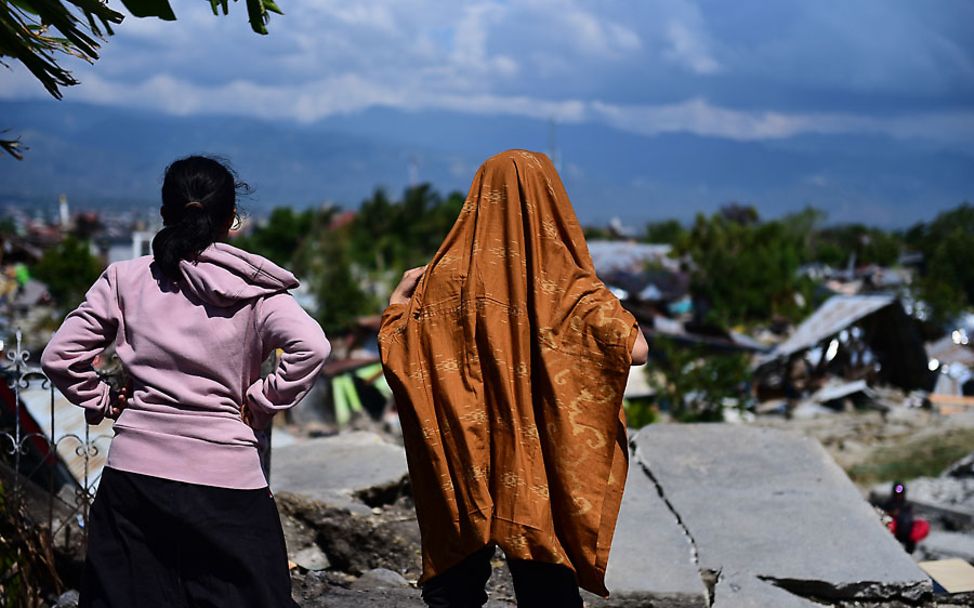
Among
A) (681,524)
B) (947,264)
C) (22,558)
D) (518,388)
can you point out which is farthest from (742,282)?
(518,388)

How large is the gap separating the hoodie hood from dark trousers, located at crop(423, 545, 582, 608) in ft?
2.80

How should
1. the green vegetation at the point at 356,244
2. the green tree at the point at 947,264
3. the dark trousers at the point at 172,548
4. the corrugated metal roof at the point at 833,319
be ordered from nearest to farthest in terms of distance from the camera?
the dark trousers at the point at 172,548 → the corrugated metal roof at the point at 833,319 → the green tree at the point at 947,264 → the green vegetation at the point at 356,244

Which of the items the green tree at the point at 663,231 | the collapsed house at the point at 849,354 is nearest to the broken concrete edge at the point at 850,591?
the collapsed house at the point at 849,354

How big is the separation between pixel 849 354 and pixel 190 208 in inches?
636

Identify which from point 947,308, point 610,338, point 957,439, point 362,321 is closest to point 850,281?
point 947,308

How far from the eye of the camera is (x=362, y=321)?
78.4ft

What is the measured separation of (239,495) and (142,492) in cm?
21

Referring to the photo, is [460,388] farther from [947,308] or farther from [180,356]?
[947,308]

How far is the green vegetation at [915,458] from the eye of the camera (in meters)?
10.4

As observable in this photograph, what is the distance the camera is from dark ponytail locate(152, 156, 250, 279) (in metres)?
2.16

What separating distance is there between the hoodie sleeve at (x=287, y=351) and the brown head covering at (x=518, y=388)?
286 mm

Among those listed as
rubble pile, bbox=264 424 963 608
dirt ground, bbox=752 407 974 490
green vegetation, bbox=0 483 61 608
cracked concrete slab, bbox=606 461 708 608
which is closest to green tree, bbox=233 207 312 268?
dirt ground, bbox=752 407 974 490

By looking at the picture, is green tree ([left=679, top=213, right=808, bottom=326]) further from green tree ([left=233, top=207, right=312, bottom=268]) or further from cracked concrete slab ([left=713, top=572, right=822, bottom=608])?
green tree ([left=233, top=207, right=312, bottom=268])

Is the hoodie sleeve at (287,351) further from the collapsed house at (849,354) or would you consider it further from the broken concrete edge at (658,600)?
the collapsed house at (849,354)
